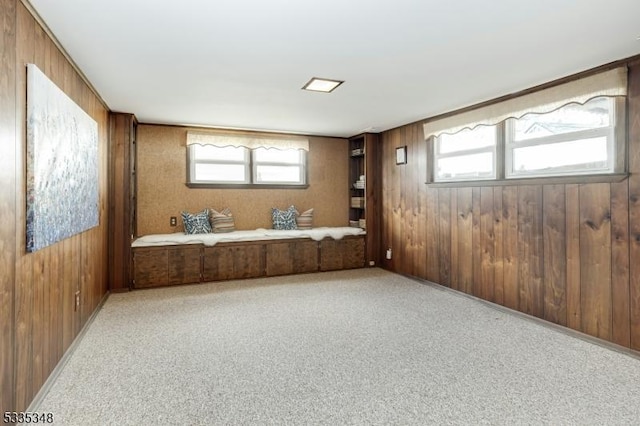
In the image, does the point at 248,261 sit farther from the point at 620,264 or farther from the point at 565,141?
the point at 620,264

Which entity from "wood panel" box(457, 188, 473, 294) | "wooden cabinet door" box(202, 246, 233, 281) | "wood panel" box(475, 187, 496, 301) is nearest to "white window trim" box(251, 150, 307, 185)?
"wooden cabinet door" box(202, 246, 233, 281)

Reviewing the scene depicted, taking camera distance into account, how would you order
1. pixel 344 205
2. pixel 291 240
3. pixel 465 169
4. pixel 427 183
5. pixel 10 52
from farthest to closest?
pixel 344 205 < pixel 291 240 < pixel 427 183 < pixel 465 169 < pixel 10 52

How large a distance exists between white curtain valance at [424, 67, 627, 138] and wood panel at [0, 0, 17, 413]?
4.04 meters

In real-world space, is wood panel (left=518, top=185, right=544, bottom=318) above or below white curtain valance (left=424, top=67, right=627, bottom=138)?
below

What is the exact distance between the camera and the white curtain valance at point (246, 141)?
5449 millimetres

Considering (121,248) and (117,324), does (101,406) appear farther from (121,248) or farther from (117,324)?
(121,248)

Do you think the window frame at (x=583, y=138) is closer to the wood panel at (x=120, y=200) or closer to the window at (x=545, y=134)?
the window at (x=545, y=134)

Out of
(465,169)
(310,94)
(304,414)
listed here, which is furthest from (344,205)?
(304,414)

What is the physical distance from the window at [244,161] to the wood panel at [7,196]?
12.0ft

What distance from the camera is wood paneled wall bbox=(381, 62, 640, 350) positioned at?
2.80 m

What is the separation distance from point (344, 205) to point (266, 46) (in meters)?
4.29

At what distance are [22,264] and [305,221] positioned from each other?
173 inches

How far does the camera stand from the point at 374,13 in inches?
84.7

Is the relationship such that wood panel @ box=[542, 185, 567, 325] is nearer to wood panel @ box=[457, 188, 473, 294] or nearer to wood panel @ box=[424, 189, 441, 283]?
wood panel @ box=[457, 188, 473, 294]
